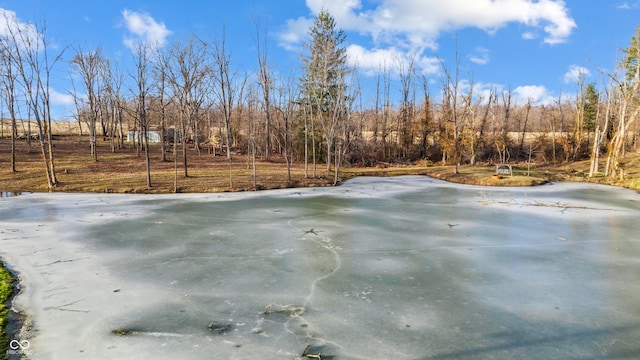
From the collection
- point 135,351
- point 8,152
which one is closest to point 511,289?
point 135,351

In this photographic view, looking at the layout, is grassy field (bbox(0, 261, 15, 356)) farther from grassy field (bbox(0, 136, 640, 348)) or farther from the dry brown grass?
the dry brown grass

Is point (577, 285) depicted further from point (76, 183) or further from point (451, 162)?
point (451, 162)

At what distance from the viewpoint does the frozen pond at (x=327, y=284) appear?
3.95 m

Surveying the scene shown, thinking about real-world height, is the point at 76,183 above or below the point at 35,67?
below

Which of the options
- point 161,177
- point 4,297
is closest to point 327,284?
point 4,297

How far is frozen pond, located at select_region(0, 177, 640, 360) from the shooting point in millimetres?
3945

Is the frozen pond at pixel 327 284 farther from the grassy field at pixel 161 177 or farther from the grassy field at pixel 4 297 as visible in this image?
the grassy field at pixel 161 177

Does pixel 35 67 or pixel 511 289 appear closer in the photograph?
pixel 511 289

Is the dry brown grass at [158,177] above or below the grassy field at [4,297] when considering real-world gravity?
above

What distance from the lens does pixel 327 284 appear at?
18.5ft

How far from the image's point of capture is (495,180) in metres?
20.2

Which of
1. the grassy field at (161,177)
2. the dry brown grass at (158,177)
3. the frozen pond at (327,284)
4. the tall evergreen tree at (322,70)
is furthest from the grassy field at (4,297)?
the tall evergreen tree at (322,70)

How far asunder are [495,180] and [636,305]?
1625 centimetres

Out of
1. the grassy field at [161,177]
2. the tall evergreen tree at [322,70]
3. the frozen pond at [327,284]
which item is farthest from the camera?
the tall evergreen tree at [322,70]
